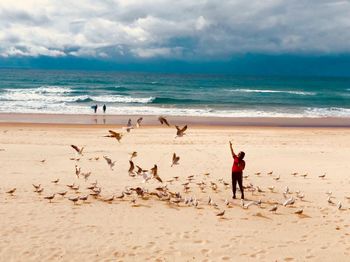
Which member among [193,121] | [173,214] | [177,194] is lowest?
[193,121]

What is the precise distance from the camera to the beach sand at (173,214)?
23.5 ft

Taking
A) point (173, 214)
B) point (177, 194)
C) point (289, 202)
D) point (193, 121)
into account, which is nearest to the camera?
point (173, 214)

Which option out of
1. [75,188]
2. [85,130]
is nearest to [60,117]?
[85,130]

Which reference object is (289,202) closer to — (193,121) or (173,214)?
(173,214)

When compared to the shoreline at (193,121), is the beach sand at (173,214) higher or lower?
higher

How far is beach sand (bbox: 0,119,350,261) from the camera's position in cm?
715

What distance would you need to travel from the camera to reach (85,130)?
81.0 ft

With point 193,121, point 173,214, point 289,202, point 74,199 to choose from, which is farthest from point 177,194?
point 193,121

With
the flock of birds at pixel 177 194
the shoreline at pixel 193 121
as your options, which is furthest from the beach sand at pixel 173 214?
the shoreline at pixel 193 121

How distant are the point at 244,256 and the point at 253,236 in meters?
0.97

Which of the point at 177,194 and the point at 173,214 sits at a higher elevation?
the point at 177,194

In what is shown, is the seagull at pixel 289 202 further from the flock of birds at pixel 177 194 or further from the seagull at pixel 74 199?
the seagull at pixel 74 199

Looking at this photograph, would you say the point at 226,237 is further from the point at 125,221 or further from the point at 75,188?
the point at 75,188

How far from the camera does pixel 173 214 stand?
9.06m
